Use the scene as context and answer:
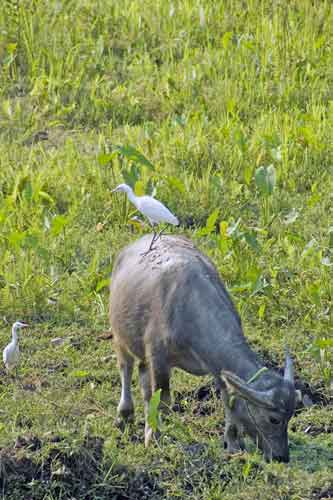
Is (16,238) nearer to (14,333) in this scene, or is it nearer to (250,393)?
(14,333)

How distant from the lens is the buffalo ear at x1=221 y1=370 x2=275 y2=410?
17.1ft

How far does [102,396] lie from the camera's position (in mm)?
6367

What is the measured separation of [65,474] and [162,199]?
3261mm

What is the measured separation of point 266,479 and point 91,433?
880mm

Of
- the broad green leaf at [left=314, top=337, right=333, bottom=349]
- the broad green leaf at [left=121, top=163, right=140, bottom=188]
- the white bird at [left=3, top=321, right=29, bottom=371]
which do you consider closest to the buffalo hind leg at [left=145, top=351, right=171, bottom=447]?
the white bird at [left=3, top=321, right=29, bottom=371]

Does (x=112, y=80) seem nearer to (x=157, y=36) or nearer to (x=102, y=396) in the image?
(x=157, y=36)

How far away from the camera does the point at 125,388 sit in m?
6.17

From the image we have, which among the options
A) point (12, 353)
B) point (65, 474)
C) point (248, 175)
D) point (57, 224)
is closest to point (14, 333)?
point (12, 353)

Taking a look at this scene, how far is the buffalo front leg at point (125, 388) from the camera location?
6.12 metres

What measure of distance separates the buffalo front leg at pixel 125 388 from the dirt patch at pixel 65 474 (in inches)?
29.4

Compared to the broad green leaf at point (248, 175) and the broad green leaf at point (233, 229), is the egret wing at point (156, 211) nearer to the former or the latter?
the broad green leaf at point (233, 229)

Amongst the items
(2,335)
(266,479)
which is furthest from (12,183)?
(266,479)

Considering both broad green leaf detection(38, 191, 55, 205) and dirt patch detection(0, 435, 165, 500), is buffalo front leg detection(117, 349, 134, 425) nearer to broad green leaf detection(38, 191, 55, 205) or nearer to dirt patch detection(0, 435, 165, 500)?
dirt patch detection(0, 435, 165, 500)

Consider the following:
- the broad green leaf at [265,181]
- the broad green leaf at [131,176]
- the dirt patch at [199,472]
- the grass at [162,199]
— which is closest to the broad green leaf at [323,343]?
the grass at [162,199]
